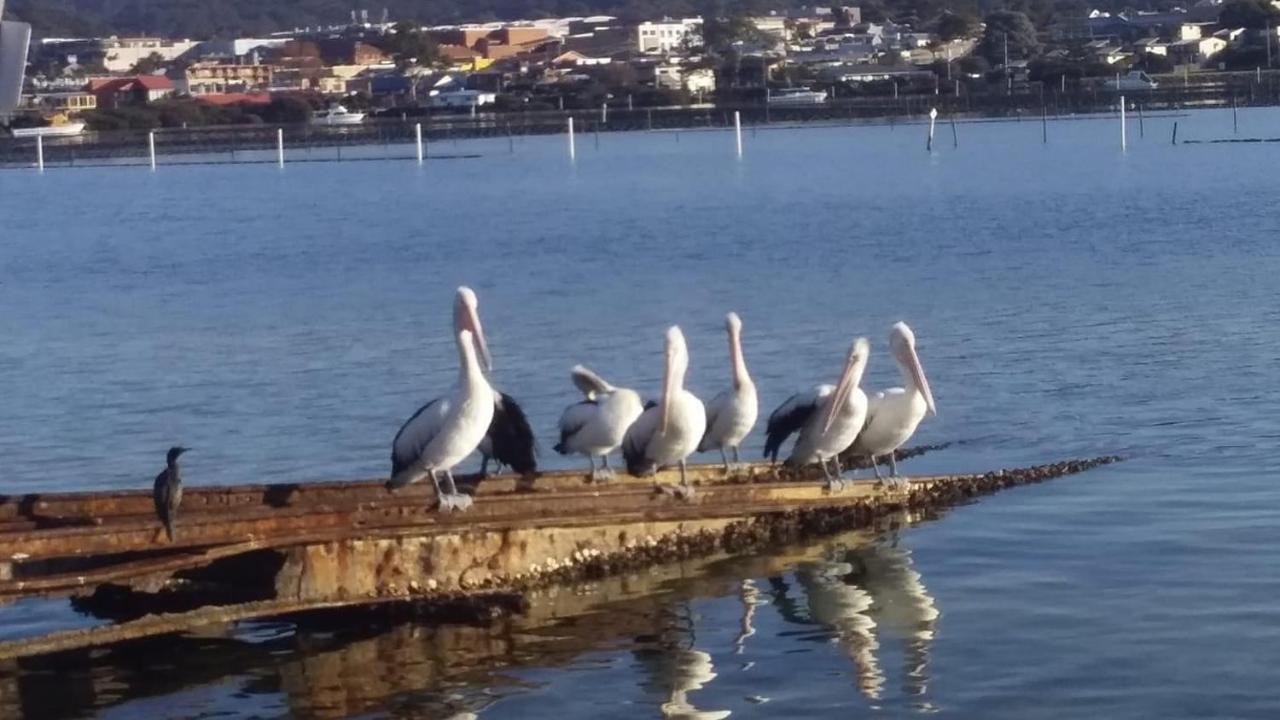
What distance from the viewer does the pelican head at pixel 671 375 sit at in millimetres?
12055

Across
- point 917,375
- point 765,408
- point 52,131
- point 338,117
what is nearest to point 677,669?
point 917,375

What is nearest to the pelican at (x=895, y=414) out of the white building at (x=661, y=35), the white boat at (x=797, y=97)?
the white boat at (x=797, y=97)

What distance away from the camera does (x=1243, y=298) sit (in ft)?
86.7

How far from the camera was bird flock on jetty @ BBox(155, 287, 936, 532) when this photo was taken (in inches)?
452

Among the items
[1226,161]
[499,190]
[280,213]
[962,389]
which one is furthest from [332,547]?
[1226,161]

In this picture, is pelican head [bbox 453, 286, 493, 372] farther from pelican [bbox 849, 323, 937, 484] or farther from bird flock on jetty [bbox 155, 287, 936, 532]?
pelican [bbox 849, 323, 937, 484]

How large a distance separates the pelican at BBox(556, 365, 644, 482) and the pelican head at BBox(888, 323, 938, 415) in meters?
1.64

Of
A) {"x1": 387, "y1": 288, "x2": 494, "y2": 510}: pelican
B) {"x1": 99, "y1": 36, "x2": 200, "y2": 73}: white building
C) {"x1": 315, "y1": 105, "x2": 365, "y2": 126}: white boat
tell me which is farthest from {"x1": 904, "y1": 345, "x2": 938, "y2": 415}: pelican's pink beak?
{"x1": 99, "y1": 36, "x2": 200, "y2": 73}: white building

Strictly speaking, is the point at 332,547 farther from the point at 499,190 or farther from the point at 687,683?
the point at 499,190

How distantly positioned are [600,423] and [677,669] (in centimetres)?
203

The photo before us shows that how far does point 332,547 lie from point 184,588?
1.06m

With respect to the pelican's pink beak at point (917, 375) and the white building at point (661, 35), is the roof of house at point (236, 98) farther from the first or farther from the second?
the pelican's pink beak at point (917, 375)

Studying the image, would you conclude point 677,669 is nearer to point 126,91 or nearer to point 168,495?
point 168,495

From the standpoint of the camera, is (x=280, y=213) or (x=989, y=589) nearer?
(x=989, y=589)
